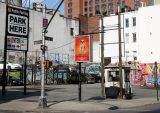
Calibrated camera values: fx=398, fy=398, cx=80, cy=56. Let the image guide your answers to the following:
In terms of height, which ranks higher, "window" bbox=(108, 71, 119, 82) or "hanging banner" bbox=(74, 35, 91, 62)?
"hanging banner" bbox=(74, 35, 91, 62)

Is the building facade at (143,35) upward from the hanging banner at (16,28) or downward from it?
upward

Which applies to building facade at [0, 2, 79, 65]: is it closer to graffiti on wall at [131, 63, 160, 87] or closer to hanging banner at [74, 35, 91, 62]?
graffiti on wall at [131, 63, 160, 87]

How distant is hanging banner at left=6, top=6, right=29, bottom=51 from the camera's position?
30875mm

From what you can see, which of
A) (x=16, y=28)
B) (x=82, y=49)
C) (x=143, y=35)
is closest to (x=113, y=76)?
(x=82, y=49)

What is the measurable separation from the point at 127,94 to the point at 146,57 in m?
37.7

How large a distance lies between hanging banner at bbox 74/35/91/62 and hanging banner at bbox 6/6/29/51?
21.7 feet

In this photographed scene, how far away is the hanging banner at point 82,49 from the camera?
26344 millimetres

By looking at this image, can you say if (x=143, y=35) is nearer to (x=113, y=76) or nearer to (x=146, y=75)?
(x=146, y=75)

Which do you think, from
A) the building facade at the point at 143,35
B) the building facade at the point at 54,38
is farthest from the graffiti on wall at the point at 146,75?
the building facade at the point at 54,38

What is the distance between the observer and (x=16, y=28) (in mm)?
31344

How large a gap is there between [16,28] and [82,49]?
7216 millimetres

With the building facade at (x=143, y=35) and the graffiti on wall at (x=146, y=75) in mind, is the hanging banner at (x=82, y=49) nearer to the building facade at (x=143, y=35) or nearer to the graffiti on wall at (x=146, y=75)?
the building facade at (x=143, y=35)

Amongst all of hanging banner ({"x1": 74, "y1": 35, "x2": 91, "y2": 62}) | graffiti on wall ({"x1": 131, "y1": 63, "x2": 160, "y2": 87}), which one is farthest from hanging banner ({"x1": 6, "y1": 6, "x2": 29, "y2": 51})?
graffiti on wall ({"x1": 131, "y1": 63, "x2": 160, "y2": 87})

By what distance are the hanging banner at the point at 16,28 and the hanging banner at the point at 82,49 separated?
6600 millimetres
